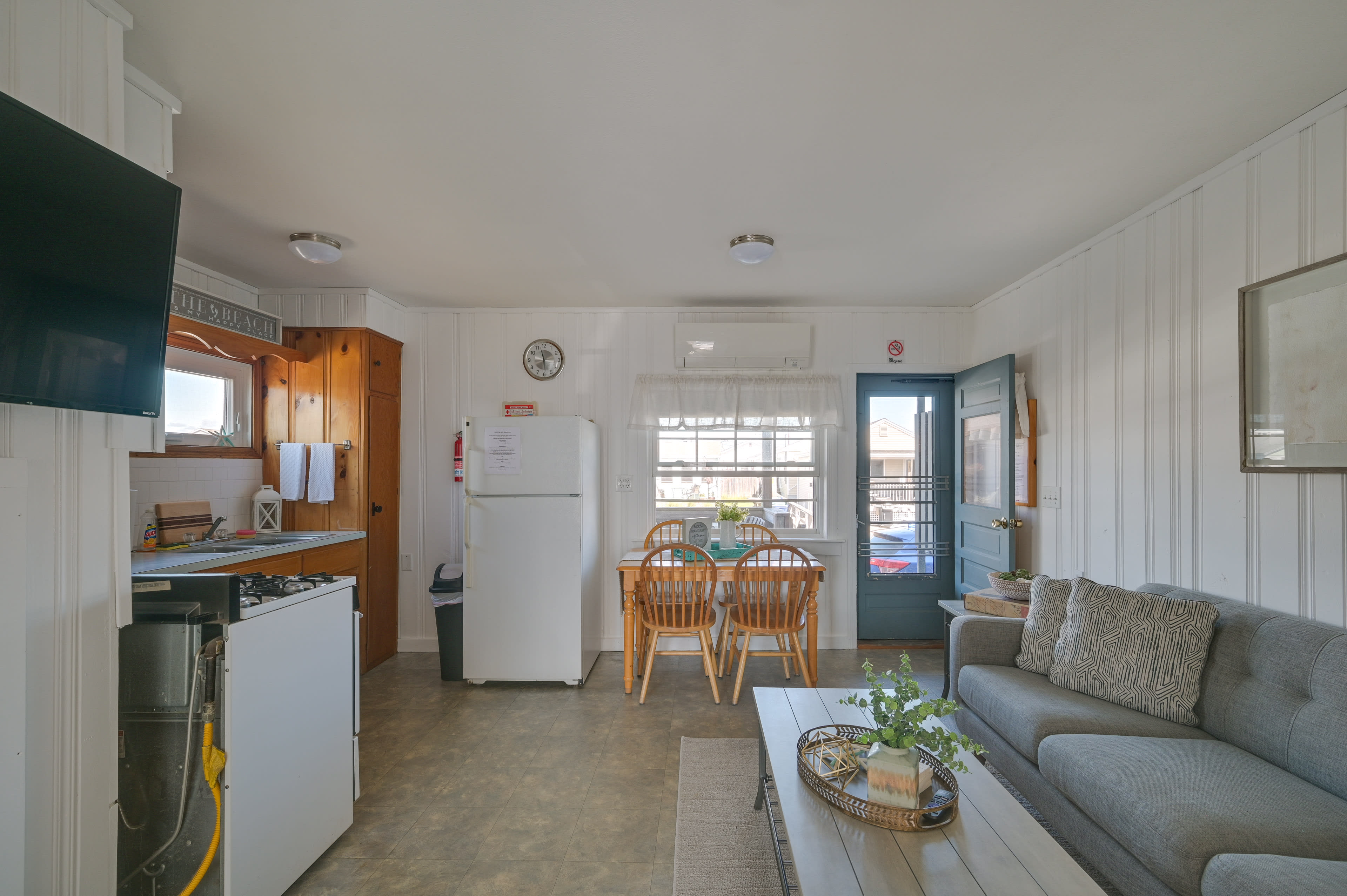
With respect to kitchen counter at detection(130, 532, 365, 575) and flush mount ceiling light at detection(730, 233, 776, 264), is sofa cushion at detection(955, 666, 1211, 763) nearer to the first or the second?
flush mount ceiling light at detection(730, 233, 776, 264)

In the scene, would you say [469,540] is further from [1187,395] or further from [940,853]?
[1187,395]

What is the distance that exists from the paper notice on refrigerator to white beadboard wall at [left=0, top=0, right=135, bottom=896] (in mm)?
2080

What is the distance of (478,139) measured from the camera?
84.7 inches

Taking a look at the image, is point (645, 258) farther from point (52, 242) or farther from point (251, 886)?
point (251, 886)

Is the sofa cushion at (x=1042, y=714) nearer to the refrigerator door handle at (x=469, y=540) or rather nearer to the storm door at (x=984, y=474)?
the storm door at (x=984, y=474)

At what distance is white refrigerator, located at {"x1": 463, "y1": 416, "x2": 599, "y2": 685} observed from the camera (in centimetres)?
366

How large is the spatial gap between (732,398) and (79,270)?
139 inches

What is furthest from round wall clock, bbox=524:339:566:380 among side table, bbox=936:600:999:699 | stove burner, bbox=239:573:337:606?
side table, bbox=936:600:999:699

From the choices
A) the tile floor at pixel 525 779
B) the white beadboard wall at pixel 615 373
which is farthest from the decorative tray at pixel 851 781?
the white beadboard wall at pixel 615 373

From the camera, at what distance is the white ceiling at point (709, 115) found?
158 cm

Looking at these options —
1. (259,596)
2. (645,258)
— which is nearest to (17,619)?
(259,596)

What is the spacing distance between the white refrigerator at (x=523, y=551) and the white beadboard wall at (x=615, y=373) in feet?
2.43

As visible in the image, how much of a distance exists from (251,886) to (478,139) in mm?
2474

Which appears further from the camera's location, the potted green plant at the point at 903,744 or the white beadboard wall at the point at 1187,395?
the white beadboard wall at the point at 1187,395
